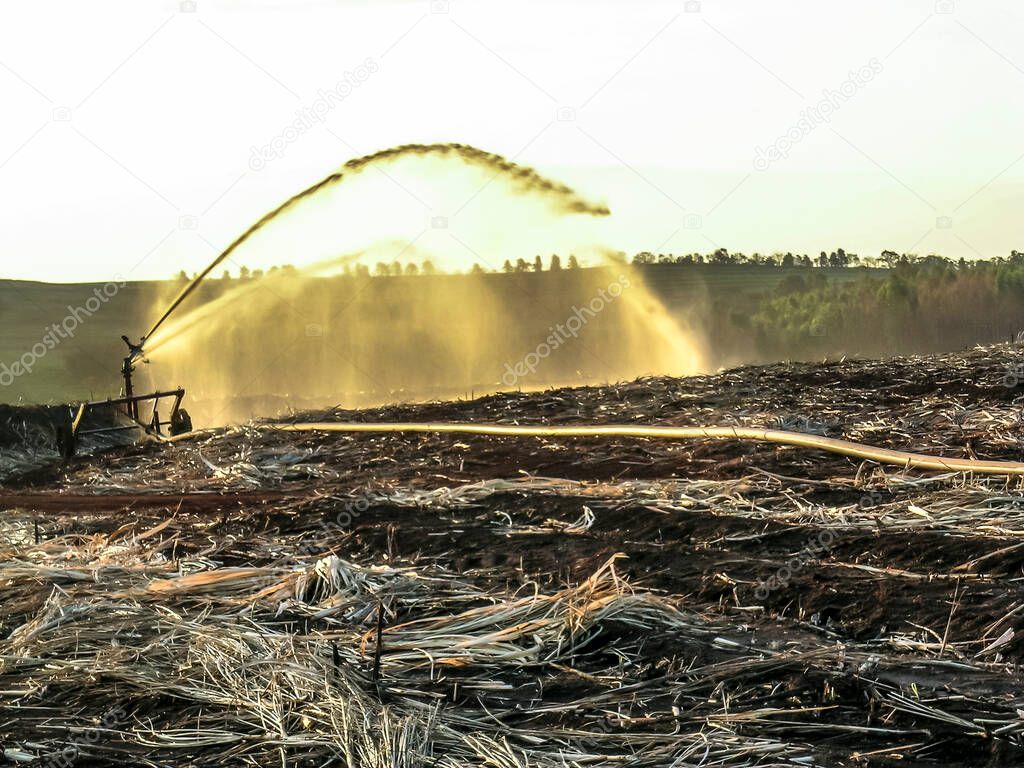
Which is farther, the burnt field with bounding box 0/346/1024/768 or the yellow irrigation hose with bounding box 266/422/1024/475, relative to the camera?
the yellow irrigation hose with bounding box 266/422/1024/475

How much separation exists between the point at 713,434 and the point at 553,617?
5604 mm

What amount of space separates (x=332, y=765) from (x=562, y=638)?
4.53ft

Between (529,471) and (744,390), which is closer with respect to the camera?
(529,471)

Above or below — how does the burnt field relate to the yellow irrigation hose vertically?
below

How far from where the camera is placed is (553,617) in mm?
5375

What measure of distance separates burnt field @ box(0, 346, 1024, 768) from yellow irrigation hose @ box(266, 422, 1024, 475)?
0.13 meters

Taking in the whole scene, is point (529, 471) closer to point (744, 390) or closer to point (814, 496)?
point (814, 496)

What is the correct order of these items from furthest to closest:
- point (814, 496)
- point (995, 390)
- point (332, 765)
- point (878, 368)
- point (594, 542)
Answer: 1. point (878, 368)
2. point (995, 390)
3. point (814, 496)
4. point (594, 542)
5. point (332, 765)

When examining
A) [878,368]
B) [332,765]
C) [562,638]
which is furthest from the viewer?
[878,368]

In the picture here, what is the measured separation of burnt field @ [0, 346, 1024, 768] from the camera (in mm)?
4242

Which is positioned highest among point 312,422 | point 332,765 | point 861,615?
point 312,422

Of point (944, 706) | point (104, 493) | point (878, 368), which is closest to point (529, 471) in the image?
point (104, 493)

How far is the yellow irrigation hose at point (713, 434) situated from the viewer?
7.96 metres

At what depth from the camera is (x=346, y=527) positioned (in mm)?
8117
